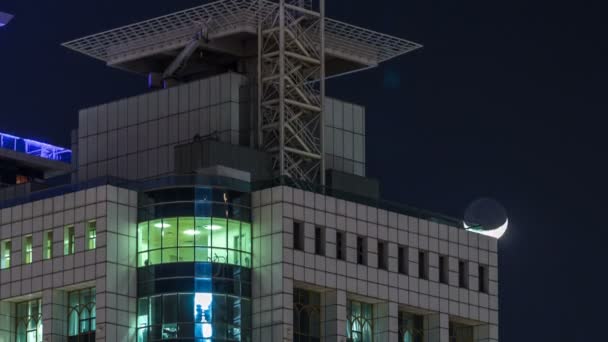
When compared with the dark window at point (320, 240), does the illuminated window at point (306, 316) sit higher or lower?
lower

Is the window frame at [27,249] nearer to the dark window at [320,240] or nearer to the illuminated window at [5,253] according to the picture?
the illuminated window at [5,253]

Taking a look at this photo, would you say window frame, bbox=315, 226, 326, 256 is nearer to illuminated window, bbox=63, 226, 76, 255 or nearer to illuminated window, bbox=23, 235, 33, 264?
illuminated window, bbox=63, 226, 76, 255

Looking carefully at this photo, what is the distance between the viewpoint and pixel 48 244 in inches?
7667

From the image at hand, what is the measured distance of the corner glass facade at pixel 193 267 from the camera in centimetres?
18900

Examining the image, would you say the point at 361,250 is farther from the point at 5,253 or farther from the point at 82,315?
the point at 5,253

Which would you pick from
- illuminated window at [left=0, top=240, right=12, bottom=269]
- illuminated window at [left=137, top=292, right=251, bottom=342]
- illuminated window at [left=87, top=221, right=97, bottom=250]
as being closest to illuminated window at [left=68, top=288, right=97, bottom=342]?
illuminated window at [left=87, top=221, right=97, bottom=250]

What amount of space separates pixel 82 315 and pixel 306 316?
699 inches

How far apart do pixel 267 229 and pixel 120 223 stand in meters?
11.5

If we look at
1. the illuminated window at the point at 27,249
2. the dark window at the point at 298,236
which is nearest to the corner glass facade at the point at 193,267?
the dark window at the point at 298,236

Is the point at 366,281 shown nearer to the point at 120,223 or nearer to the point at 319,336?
the point at 319,336

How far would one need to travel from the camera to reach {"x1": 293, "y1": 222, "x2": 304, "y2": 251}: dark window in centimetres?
19250

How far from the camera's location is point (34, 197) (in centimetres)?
19738

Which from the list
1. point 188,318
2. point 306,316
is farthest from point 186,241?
point 306,316

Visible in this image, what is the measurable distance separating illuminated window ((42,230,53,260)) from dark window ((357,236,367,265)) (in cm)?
2483
